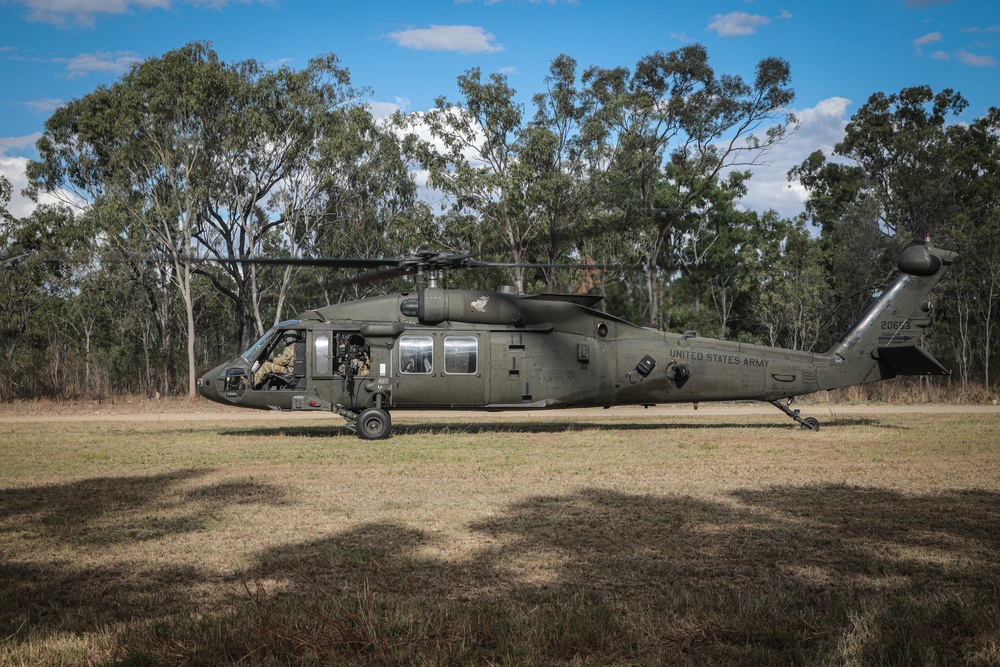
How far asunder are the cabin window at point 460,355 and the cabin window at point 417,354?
32cm

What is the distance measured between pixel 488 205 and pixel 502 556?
28631mm

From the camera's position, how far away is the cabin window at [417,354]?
52.2 feet

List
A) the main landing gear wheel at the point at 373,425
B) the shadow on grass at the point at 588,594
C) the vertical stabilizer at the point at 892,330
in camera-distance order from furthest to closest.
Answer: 1. the vertical stabilizer at the point at 892,330
2. the main landing gear wheel at the point at 373,425
3. the shadow on grass at the point at 588,594

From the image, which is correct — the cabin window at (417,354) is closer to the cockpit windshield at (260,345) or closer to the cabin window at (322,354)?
the cabin window at (322,354)

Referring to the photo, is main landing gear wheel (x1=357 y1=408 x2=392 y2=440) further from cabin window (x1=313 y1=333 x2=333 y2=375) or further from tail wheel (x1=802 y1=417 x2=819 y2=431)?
tail wheel (x1=802 y1=417 x2=819 y2=431)

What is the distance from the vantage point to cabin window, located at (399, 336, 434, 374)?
15.9 meters

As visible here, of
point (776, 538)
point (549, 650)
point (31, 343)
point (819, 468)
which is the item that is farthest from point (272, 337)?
point (31, 343)

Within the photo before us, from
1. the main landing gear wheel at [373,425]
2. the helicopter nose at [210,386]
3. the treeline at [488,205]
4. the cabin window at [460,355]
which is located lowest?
the main landing gear wheel at [373,425]

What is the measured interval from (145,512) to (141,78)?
32402 mm

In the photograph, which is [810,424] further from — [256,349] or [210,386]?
[210,386]

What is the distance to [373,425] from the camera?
15641 millimetres

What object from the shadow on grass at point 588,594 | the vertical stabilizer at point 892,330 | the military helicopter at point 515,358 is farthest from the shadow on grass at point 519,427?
the shadow on grass at point 588,594

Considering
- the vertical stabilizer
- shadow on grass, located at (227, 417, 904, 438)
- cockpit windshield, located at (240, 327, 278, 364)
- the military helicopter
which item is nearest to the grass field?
the military helicopter

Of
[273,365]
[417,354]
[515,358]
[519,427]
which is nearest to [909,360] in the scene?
[515,358]
